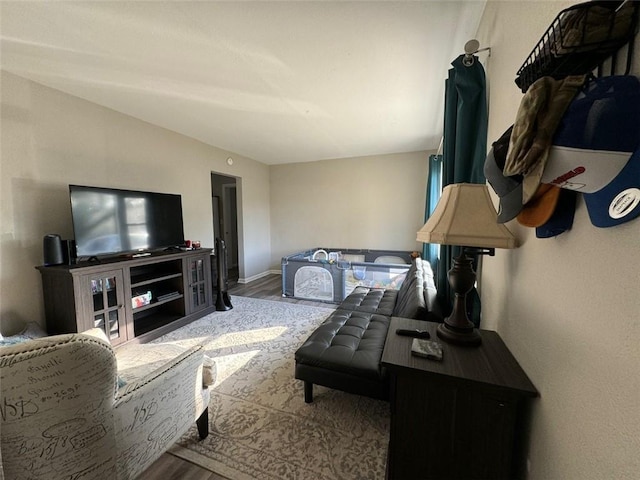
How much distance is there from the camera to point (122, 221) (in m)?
2.41

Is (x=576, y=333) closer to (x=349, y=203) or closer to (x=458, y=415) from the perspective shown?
(x=458, y=415)

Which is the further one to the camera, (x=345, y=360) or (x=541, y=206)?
(x=345, y=360)

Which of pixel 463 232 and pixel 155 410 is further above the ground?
pixel 463 232

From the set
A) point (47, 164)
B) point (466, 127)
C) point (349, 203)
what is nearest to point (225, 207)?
point (349, 203)

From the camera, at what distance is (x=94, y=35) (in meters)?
1.52

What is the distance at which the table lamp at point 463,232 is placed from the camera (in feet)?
2.77

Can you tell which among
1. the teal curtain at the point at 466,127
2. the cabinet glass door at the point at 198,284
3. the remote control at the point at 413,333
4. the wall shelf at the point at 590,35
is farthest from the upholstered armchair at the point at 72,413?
the cabinet glass door at the point at 198,284

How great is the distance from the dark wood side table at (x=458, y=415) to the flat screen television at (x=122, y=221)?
2.69 m

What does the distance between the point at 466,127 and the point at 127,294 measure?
3.04 metres

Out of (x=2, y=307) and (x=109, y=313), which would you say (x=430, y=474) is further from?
(x=2, y=307)

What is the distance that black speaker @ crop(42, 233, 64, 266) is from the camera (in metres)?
2.00

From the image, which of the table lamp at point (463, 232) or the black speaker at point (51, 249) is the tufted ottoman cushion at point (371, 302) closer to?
the table lamp at point (463, 232)

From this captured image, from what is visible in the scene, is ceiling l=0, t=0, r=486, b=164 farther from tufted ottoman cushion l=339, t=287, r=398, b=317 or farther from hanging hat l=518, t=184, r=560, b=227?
tufted ottoman cushion l=339, t=287, r=398, b=317

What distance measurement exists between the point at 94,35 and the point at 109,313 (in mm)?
2120
